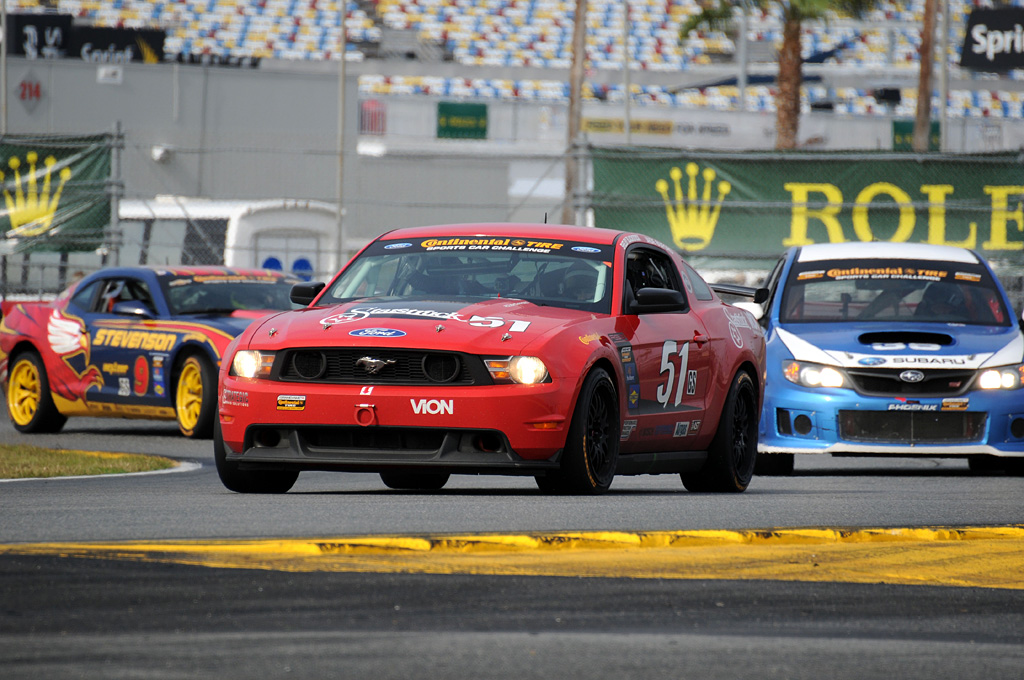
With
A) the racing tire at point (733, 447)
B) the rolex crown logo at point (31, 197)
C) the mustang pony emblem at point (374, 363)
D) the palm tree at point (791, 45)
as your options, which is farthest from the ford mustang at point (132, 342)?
the palm tree at point (791, 45)

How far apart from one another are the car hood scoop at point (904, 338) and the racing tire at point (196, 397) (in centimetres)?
523

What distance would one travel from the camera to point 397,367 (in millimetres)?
8258

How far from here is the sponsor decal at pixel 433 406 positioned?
8.15 m

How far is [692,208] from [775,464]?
8904mm

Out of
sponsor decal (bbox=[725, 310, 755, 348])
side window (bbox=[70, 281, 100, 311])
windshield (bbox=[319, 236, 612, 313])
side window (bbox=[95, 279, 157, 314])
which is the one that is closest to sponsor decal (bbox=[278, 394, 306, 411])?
windshield (bbox=[319, 236, 612, 313])

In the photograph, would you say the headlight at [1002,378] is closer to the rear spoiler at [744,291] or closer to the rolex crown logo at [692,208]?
the rear spoiler at [744,291]

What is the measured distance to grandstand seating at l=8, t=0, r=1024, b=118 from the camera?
214 ft

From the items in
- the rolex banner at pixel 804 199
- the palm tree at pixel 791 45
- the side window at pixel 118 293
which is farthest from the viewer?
the palm tree at pixel 791 45

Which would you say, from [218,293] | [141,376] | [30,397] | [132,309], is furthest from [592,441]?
[30,397]

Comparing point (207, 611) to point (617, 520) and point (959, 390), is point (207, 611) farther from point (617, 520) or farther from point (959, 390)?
point (959, 390)

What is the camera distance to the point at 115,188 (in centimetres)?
2184

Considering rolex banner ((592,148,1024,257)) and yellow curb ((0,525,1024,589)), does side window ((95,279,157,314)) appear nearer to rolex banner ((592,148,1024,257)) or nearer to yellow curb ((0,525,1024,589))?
rolex banner ((592,148,1024,257))

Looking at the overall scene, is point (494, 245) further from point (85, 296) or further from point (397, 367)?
point (85, 296)

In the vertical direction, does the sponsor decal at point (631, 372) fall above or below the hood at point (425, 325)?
below
